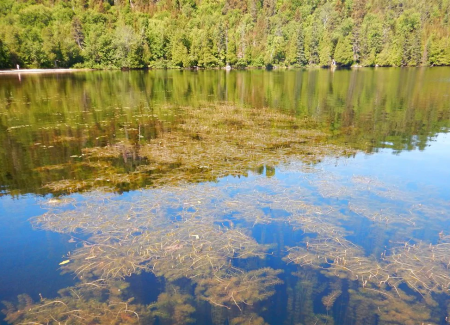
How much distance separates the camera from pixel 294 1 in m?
166

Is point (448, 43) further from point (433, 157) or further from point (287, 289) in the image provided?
point (287, 289)

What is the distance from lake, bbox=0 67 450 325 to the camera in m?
5.84

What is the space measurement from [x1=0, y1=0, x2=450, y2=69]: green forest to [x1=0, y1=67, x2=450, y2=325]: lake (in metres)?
81.7

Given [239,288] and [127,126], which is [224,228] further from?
[127,126]

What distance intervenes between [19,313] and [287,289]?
16.6 feet

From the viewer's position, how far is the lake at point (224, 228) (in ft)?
19.2

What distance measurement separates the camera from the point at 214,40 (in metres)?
102

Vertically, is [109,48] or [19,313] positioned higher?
[109,48]

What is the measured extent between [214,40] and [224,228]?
102 meters

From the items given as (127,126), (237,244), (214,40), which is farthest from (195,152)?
(214,40)

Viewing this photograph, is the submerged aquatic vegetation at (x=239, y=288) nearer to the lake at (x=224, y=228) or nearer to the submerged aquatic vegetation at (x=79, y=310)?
the lake at (x=224, y=228)

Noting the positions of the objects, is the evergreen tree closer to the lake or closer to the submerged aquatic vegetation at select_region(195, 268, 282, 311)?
the lake

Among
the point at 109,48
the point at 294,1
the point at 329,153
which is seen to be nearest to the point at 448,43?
the point at 294,1

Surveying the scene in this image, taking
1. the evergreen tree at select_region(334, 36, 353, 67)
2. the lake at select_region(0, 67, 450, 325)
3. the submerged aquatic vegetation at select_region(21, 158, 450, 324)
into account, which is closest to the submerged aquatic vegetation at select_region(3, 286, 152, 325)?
the lake at select_region(0, 67, 450, 325)
